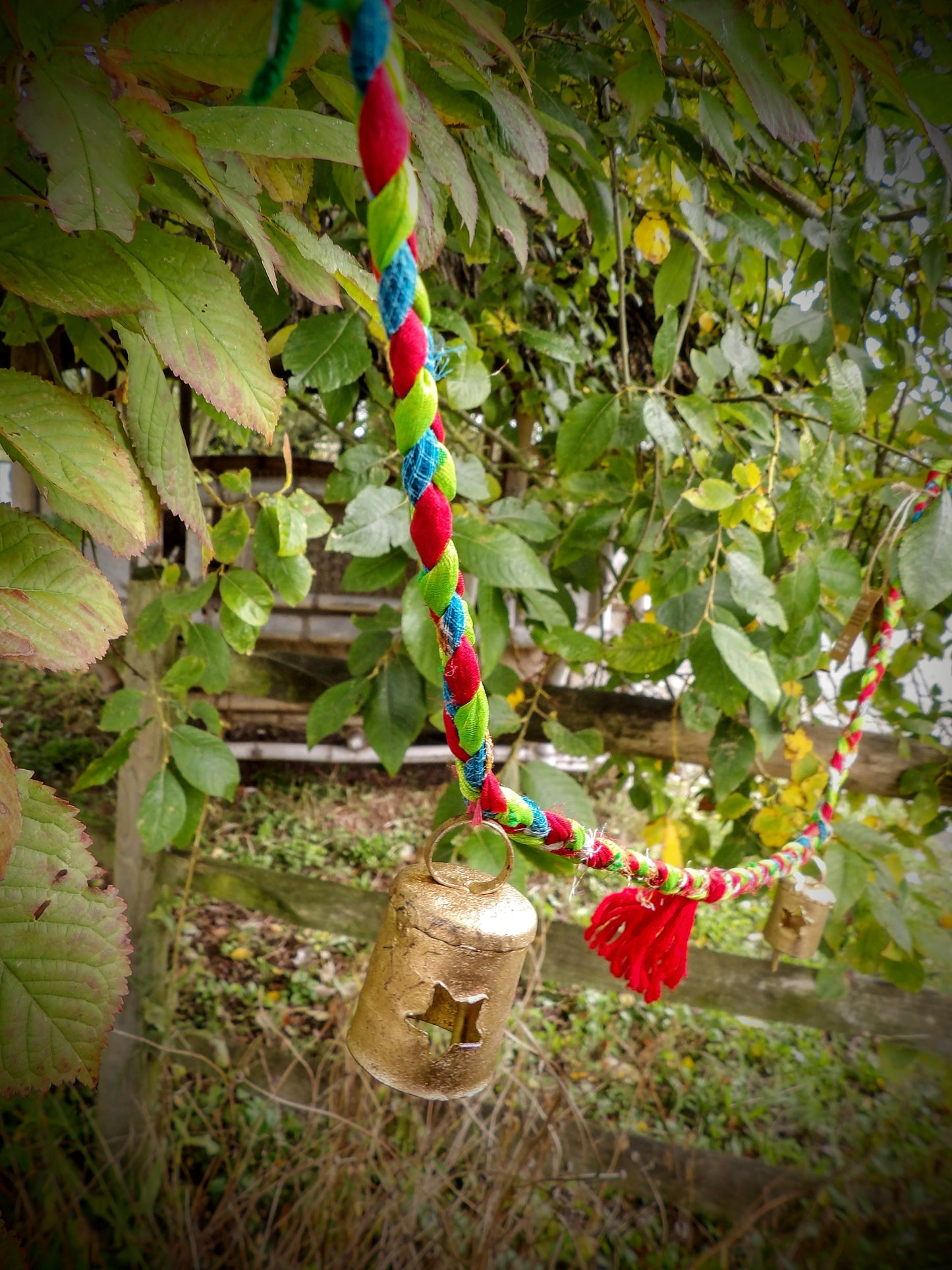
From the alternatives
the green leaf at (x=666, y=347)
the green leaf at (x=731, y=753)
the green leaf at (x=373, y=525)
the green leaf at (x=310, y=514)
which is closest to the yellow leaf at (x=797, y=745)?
the green leaf at (x=731, y=753)

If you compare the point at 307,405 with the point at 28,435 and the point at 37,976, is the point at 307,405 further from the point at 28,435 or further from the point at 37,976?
the point at 37,976

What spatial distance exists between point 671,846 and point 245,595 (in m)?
0.93

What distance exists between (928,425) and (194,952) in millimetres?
2814

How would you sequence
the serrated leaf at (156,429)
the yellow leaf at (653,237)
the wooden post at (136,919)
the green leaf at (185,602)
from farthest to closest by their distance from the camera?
1. the wooden post at (136,919)
2. the yellow leaf at (653,237)
3. the green leaf at (185,602)
4. the serrated leaf at (156,429)

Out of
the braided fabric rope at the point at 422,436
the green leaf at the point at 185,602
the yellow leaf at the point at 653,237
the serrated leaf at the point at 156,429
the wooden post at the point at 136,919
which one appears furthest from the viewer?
the wooden post at the point at 136,919

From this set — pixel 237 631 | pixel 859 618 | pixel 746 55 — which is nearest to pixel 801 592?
pixel 859 618

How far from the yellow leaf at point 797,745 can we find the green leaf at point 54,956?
1246mm

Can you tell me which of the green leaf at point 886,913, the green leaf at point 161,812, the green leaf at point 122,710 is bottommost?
the green leaf at point 161,812

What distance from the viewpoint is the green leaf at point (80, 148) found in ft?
1.16

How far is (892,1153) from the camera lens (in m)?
2.08

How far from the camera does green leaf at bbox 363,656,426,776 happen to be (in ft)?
3.86

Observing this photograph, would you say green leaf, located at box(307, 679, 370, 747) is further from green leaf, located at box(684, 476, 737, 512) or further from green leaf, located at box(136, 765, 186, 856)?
green leaf, located at box(684, 476, 737, 512)

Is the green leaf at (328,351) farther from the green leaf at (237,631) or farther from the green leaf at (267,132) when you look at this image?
the green leaf at (267,132)

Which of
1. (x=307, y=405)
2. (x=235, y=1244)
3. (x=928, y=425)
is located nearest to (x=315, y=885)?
(x=235, y=1244)
